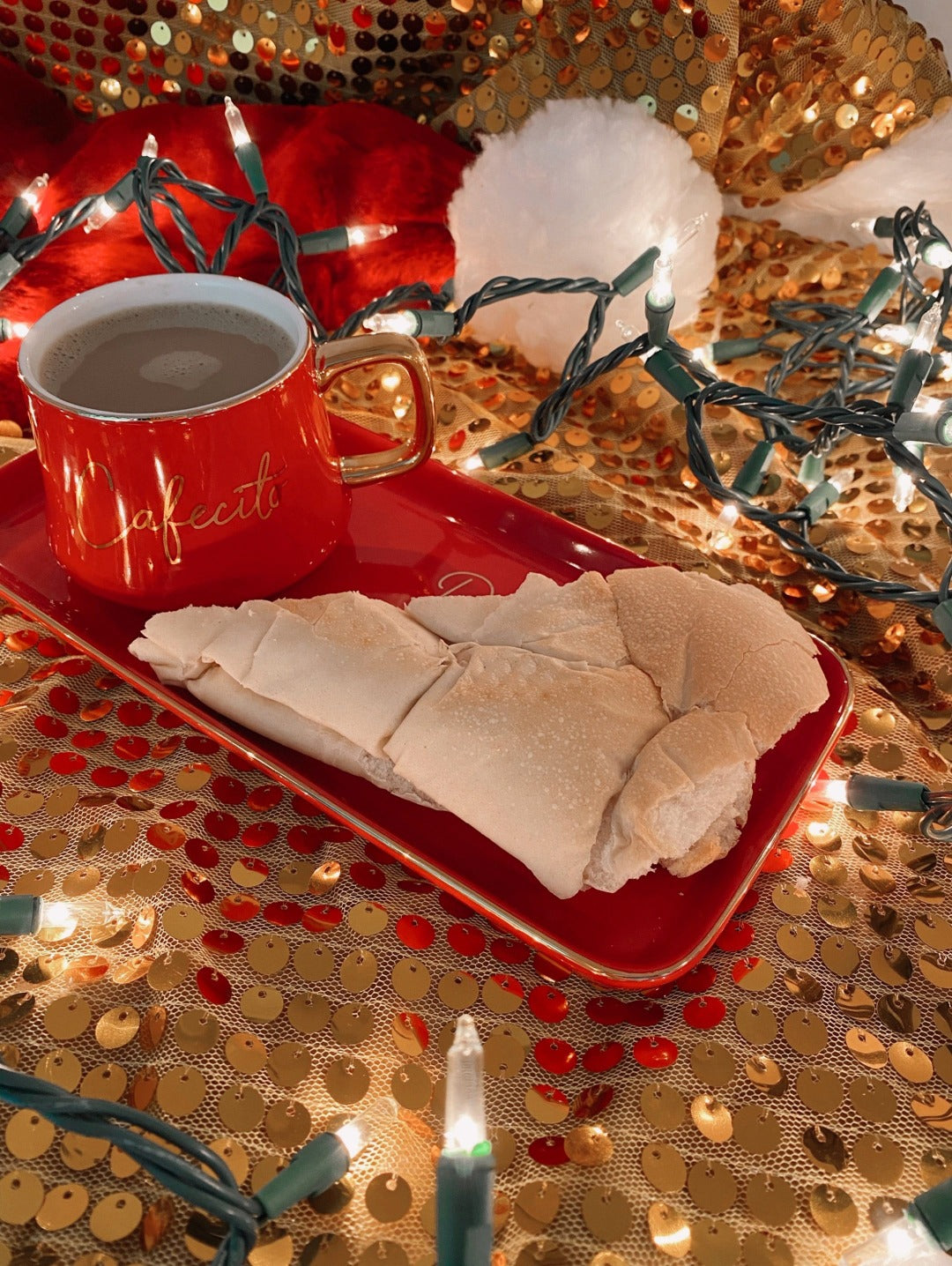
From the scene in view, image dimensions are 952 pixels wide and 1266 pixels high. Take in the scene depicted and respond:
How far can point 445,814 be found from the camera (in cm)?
52

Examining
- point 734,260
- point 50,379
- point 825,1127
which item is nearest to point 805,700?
point 825,1127

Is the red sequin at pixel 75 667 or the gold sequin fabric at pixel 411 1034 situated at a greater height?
the red sequin at pixel 75 667

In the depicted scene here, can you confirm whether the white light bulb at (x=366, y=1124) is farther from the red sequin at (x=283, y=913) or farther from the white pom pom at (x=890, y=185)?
the white pom pom at (x=890, y=185)

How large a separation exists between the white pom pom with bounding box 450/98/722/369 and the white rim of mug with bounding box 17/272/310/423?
0.24m

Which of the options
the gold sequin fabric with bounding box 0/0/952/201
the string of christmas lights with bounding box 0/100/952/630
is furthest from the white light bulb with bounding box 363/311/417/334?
the gold sequin fabric with bounding box 0/0/952/201

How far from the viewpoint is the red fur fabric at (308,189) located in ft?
2.85

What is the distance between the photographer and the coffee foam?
22.7 inches

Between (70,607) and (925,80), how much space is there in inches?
28.9

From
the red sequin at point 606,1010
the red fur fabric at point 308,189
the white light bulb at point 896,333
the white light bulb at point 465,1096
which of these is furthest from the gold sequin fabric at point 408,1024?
the red fur fabric at point 308,189

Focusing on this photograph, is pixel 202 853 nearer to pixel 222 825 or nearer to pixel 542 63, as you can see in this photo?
pixel 222 825

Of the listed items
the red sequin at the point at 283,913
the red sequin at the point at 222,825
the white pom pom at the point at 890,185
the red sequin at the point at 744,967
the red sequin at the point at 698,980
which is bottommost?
the red sequin at the point at 698,980

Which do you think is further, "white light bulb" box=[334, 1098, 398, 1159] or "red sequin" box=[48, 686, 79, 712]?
"red sequin" box=[48, 686, 79, 712]

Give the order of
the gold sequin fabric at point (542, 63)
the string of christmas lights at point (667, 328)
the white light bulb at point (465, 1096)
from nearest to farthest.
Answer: the white light bulb at point (465, 1096) < the string of christmas lights at point (667, 328) < the gold sequin fabric at point (542, 63)

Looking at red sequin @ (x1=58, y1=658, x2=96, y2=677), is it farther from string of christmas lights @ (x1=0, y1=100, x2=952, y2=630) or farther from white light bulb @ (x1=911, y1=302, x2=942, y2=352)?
white light bulb @ (x1=911, y1=302, x2=942, y2=352)
